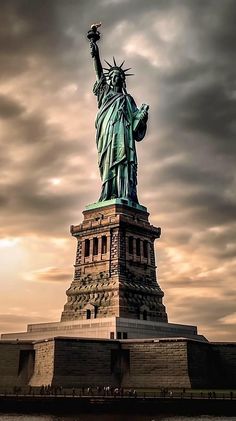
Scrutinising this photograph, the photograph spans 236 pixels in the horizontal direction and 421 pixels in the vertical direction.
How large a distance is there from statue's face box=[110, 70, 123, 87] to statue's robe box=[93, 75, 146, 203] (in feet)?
2.66

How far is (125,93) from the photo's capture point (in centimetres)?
6900

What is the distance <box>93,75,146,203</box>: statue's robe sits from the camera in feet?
212

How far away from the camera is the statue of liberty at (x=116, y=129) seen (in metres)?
64.6

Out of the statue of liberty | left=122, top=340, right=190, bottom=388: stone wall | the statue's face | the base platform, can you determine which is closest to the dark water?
left=122, top=340, right=190, bottom=388: stone wall

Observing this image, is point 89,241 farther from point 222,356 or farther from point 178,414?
point 178,414

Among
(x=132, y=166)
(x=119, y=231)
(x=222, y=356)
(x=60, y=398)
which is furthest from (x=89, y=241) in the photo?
(x=60, y=398)

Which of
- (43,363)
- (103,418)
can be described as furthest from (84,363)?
(103,418)

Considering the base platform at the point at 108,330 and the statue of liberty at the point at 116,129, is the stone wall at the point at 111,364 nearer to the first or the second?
the base platform at the point at 108,330

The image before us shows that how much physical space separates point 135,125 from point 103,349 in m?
30.2

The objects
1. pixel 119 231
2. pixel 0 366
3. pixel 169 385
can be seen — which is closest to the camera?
pixel 169 385

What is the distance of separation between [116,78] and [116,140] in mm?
8683

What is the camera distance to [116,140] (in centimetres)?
6544

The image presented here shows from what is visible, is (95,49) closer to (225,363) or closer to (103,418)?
(225,363)

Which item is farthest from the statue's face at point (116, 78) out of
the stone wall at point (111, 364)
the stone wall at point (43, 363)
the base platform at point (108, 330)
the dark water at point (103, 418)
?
the dark water at point (103, 418)
